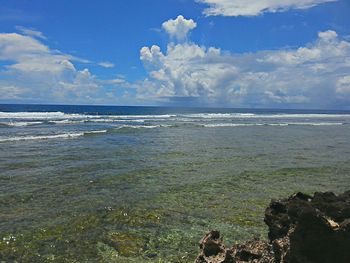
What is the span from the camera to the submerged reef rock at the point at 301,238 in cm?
731

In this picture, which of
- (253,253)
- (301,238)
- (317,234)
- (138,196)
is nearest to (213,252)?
(253,253)

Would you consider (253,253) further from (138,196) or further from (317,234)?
(138,196)

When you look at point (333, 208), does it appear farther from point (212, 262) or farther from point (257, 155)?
point (257, 155)

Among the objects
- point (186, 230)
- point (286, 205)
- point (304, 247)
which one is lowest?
point (186, 230)

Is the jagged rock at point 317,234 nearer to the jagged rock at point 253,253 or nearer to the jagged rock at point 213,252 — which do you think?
the jagged rock at point 253,253

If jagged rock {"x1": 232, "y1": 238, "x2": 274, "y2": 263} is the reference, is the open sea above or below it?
below

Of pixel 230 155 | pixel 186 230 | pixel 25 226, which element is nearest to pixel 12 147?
pixel 230 155

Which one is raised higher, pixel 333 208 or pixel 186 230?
pixel 333 208

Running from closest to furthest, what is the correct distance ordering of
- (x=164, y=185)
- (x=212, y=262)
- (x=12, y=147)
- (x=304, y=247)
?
(x=304, y=247)
(x=212, y=262)
(x=164, y=185)
(x=12, y=147)

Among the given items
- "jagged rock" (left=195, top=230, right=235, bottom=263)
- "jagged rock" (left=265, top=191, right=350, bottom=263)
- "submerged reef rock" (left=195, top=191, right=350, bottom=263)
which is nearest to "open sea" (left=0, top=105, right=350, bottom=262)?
"jagged rock" (left=195, top=230, right=235, bottom=263)

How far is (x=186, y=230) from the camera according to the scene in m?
12.6

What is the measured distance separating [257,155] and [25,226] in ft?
71.9

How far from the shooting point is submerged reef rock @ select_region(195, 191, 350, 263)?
24.0 ft

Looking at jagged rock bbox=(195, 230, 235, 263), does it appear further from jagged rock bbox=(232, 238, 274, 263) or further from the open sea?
the open sea
